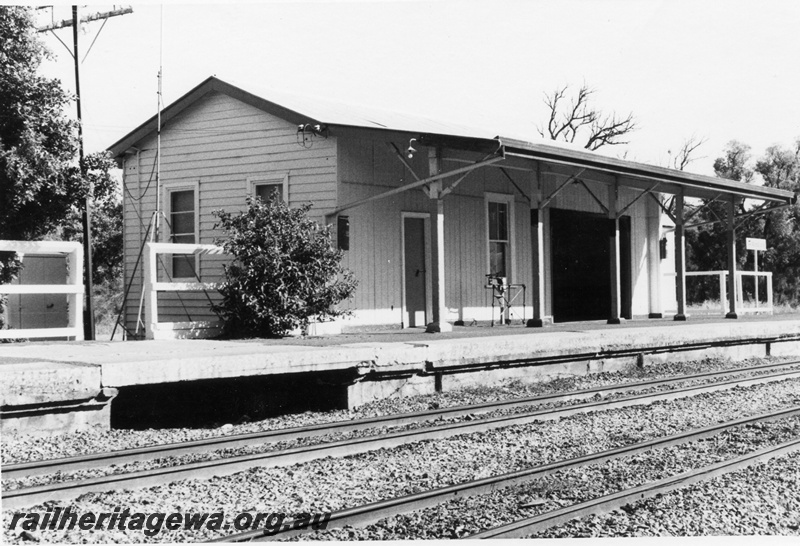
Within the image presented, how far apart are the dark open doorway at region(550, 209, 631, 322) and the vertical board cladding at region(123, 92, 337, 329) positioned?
6.77 metres

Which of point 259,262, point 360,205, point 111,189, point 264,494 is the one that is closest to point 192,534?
point 264,494

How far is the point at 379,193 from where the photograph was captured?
1451 cm

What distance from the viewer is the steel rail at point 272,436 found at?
20.5 feet

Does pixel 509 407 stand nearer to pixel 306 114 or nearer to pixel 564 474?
pixel 564 474

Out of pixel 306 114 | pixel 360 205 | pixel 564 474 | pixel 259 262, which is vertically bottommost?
pixel 564 474

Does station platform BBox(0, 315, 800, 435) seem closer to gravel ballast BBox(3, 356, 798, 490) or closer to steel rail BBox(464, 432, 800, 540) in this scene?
gravel ballast BBox(3, 356, 798, 490)

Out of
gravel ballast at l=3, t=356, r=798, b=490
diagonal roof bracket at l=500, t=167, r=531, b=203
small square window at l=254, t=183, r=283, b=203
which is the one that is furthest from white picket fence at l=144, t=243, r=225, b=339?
diagonal roof bracket at l=500, t=167, r=531, b=203

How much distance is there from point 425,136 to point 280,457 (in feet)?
22.7

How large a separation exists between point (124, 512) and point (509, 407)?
19.5 ft

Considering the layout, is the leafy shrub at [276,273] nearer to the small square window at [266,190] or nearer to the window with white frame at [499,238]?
the small square window at [266,190]

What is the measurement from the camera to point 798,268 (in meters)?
31.5

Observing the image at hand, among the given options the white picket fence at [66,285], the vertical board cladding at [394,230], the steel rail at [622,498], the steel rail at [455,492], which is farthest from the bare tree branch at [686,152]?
the steel rail at [622,498]

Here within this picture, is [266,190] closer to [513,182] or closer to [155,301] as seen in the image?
[155,301]

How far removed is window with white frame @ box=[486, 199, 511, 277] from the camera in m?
17.1
